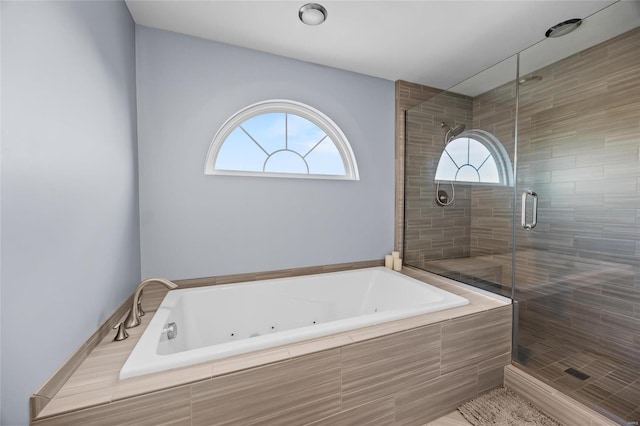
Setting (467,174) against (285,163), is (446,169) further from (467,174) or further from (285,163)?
(285,163)

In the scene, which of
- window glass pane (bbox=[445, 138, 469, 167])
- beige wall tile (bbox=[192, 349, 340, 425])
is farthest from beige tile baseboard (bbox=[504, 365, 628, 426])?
window glass pane (bbox=[445, 138, 469, 167])

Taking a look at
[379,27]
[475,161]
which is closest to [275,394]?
[379,27]

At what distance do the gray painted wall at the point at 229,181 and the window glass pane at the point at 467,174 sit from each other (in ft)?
2.78

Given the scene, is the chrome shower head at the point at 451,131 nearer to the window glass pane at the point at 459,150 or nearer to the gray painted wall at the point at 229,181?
the window glass pane at the point at 459,150

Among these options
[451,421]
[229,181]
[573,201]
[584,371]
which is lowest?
[451,421]

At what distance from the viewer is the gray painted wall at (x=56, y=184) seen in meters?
0.76

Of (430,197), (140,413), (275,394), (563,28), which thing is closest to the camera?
(140,413)

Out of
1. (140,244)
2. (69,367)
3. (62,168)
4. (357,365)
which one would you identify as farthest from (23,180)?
(357,365)

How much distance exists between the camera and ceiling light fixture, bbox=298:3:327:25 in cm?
164

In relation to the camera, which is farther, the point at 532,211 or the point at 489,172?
the point at 489,172

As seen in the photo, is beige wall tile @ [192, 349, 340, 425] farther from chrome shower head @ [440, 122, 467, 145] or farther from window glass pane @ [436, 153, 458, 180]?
chrome shower head @ [440, 122, 467, 145]

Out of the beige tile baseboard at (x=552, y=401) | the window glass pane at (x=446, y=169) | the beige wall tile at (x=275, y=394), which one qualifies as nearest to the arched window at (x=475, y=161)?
the window glass pane at (x=446, y=169)

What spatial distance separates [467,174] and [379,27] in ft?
5.06

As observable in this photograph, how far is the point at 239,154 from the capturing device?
220 cm
